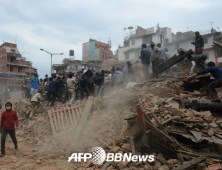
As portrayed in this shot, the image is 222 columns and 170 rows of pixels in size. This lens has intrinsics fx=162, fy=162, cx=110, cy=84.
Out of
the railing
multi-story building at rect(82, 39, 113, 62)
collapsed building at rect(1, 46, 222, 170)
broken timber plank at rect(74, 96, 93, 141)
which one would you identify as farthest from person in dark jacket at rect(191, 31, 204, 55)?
multi-story building at rect(82, 39, 113, 62)

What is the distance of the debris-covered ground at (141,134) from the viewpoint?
4.04m

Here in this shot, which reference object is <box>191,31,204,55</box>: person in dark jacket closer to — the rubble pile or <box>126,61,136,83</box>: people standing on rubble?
the rubble pile

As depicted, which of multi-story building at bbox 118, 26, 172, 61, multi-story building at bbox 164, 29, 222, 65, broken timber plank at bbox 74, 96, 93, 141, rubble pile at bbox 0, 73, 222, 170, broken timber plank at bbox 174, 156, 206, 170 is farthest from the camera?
multi-story building at bbox 118, 26, 172, 61

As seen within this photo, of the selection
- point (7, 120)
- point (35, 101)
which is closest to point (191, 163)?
point (7, 120)

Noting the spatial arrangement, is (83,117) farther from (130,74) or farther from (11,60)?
(11,60)

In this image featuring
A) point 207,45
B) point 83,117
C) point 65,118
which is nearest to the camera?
point 83,117

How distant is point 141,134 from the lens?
4621 mm

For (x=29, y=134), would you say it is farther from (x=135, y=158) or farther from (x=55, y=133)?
(x=135, y=158)

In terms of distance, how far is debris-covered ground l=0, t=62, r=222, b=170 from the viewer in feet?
13.3

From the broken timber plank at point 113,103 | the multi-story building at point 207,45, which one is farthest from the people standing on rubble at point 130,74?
the multi-story building at point 207,45

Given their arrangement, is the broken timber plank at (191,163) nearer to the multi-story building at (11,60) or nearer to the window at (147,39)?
the window at (147,39)

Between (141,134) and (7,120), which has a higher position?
(7,120)

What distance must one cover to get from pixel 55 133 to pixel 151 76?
592cm

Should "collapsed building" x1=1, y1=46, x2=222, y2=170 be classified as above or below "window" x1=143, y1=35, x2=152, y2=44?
below
